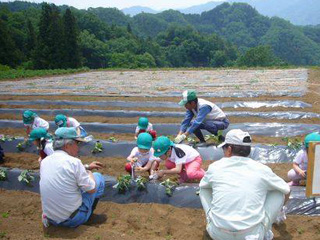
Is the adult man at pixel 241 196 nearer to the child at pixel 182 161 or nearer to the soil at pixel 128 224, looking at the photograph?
the soil at pixel 128 224

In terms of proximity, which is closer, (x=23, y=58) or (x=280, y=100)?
(x=280, y=100)

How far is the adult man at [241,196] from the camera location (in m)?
2.99

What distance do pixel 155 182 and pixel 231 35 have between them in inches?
4898

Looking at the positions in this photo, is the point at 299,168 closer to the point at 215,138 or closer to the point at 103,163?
the point at 215,138

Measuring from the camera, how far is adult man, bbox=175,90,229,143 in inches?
249

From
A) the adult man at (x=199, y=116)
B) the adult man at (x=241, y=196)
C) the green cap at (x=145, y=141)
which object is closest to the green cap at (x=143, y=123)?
the adult man at (x=199, y=116)

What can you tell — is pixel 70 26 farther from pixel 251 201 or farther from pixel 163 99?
pixel 251 201

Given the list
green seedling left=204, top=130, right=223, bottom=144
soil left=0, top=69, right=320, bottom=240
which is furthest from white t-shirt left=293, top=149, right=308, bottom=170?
green seedling left=204, top=130, right=223, bottom=144

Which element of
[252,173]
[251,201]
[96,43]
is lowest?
[251,201]

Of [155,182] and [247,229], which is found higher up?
[247,229]

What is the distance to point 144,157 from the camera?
5.57 m

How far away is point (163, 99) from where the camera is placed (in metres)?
12.6

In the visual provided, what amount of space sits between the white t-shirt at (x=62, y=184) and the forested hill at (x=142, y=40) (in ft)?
132

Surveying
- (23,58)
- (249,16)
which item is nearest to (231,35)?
(249,16)
